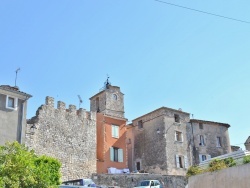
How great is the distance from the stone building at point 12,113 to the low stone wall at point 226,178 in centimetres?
1556

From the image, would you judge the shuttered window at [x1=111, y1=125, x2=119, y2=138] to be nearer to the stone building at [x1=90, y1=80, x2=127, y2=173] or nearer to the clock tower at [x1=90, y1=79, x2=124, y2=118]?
the stone building at [x1=90, y1=80, x2=127, y2=173]

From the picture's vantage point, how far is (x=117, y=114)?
159 ft

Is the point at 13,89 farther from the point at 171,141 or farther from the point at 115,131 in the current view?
the point at 171,141

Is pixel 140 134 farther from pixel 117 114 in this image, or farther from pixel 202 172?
pixel 202 172

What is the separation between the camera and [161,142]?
46094mm

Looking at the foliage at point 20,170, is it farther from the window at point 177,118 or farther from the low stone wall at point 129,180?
the window at point 177,118

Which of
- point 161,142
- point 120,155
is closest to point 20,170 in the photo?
point 120,155

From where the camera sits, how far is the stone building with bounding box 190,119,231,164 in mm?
48500

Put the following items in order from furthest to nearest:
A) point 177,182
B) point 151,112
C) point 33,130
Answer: point 151,112 → point 177,182 → point 33,130

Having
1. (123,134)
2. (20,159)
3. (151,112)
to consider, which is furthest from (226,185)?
(151,112)

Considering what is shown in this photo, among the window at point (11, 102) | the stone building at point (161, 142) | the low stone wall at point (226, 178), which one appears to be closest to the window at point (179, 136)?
the stone building at point (161, 142)

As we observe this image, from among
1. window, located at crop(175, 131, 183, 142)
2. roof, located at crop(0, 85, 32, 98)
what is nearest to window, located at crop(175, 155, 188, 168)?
window, located at crop(175, 131, 183, 142)

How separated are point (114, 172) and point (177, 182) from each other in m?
6.53

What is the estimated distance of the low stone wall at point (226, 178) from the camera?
18422 mm
